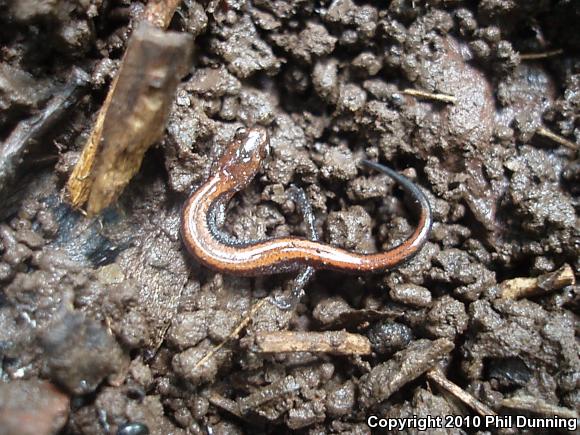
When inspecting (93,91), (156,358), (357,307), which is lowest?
(156,358)

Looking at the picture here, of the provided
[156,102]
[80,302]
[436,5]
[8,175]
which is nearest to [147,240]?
[80,302]

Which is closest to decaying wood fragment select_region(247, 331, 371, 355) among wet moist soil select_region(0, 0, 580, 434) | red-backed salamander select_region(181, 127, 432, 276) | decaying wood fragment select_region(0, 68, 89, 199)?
wet moist soil select_region(0, 0, 580, 434)

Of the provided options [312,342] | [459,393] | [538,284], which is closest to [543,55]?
[538,284]

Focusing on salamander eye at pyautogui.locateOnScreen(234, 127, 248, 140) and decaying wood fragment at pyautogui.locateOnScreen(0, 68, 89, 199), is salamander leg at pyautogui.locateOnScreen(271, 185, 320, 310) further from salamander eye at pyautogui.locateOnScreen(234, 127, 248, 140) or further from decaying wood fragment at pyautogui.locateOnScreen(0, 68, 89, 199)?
Result: decaying wood fragment at pyautogui.locateOnScreen(0, 68, 89, 199)

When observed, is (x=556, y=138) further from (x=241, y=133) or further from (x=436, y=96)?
(x=241, y=133)

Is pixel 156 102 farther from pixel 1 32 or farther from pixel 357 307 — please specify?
pixel 357 307

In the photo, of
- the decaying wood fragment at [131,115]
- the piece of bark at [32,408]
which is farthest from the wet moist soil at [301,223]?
the decaying wood fragment at [131,115]
